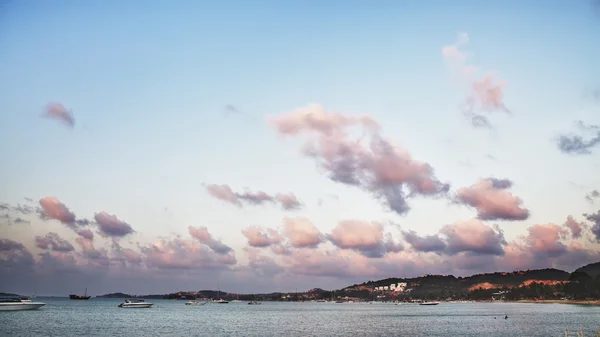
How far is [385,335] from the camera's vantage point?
387ft

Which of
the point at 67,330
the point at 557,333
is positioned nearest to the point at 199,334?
the point at 67,330

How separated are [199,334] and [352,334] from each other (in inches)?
1442

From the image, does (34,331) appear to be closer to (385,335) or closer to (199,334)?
(199,334)

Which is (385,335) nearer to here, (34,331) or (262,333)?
(262,333)

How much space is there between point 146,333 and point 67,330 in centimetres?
2170

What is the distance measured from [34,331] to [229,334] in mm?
46879

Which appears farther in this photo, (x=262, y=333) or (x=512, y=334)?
(x=262, y=333)

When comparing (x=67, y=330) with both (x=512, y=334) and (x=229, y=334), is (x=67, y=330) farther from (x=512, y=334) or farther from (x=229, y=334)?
(x=512, y=334)

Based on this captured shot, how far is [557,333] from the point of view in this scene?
11319cm

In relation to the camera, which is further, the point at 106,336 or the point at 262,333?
the point at 262,333

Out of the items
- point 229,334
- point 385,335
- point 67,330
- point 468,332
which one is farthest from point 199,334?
point 468,332

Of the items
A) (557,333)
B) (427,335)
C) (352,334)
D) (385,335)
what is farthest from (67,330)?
(557,333)

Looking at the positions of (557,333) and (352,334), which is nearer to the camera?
(557,333)

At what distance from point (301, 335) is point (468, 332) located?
42.8m
